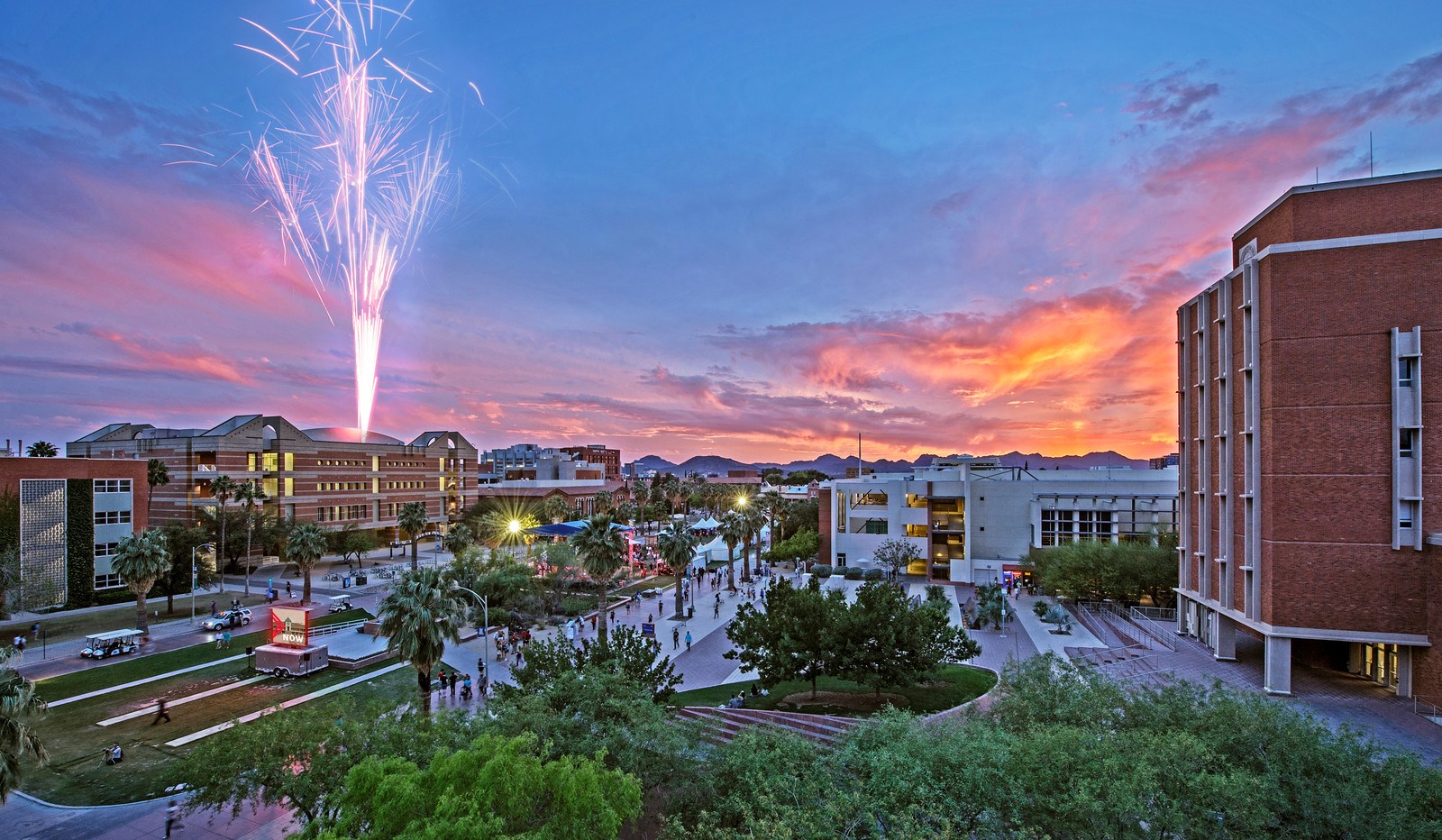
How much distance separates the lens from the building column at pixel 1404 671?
82.5 feet

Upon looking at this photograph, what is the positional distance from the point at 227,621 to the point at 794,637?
41.6 metres

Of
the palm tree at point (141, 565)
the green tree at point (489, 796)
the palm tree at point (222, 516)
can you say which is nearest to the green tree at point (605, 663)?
the green tree at point (489, 796)

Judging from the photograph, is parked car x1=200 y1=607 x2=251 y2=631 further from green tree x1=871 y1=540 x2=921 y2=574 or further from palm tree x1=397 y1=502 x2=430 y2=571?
green tree x1=871 y1=540 x2=921 y2=574

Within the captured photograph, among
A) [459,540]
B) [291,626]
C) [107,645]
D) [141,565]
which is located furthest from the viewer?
[459,540]

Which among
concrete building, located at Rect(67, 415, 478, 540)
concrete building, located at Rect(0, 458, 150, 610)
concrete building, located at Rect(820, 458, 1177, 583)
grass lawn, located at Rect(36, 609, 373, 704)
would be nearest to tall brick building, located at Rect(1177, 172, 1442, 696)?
concrete building, located at Rect(820, 458, 1177, 583)

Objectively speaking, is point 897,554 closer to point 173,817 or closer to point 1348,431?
point 1348,431

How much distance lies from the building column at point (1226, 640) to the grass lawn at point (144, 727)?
3602 centimetres

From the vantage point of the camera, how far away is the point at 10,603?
41.6 m

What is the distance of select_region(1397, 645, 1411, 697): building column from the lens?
82.5 feet

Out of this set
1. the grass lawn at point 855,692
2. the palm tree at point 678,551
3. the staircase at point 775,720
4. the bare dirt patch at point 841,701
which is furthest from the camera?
the palm tree at point 678,551

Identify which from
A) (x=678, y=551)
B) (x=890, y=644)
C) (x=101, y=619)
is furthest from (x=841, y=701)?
(x=101, y=619)

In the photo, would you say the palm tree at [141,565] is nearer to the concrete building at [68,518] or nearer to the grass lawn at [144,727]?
the concrete building at [68,518]

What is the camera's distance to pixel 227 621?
4438cm

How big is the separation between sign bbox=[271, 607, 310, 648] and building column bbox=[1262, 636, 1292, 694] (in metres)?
46.0
